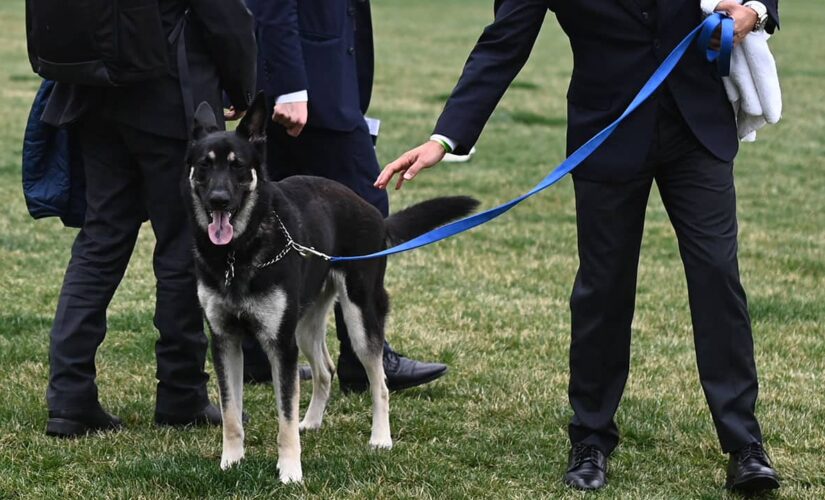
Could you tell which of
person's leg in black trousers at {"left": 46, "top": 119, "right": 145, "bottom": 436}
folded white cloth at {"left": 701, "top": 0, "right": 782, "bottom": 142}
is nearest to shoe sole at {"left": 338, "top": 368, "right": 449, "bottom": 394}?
person's leg in black trousers at {"left": 46, "top": 119, "right": 145, "bottom": 436}

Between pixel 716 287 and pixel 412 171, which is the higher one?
pixel 412 171

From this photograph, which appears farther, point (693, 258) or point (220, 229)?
point (220, 229)

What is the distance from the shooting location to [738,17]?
401 centimetres

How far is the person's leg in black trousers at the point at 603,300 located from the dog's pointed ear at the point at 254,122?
116 cm

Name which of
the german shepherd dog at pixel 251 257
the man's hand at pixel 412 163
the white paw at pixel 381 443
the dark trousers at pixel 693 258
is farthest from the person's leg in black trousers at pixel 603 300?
the german shepherd dog at pixel 251 257

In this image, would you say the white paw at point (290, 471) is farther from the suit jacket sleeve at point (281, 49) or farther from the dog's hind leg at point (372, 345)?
the suit jacket sleeve at point (281, 49)

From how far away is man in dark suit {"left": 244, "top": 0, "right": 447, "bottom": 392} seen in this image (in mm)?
5320

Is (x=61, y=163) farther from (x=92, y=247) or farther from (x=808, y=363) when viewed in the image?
(x=808, y=363)

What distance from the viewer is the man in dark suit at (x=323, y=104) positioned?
5.32 meters

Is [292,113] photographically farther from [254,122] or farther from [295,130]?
[254,122]

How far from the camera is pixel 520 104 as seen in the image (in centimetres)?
1761

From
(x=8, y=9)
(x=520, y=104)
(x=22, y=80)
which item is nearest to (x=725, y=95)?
(x=520, y=104)

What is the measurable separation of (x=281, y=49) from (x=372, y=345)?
1.35m

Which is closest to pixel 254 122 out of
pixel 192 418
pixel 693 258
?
pixel 192 418
